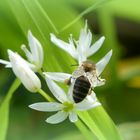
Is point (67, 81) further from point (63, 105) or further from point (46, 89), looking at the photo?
point (46, 89)

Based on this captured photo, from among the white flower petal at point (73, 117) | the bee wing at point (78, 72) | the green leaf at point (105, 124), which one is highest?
the bee wing at point (78, 72)

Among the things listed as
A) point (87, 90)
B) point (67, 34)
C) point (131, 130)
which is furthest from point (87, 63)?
point (131, 130)

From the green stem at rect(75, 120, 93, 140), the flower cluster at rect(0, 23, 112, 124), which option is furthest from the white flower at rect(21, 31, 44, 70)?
the green stem at rect(75, 120, 93, 140)

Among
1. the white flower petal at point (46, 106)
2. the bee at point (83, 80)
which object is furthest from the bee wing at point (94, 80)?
the white flower petal at point (46, 106)

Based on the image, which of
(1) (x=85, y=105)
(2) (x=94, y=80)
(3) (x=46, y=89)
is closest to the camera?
(1) (x=85, y=105)

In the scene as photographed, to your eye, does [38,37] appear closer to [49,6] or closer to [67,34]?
[67,34]

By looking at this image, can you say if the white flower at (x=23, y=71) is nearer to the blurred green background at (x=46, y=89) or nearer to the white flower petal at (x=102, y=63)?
the white flower petal at (x=102, y=63)

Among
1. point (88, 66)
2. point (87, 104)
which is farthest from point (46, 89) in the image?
point (87, 104)
